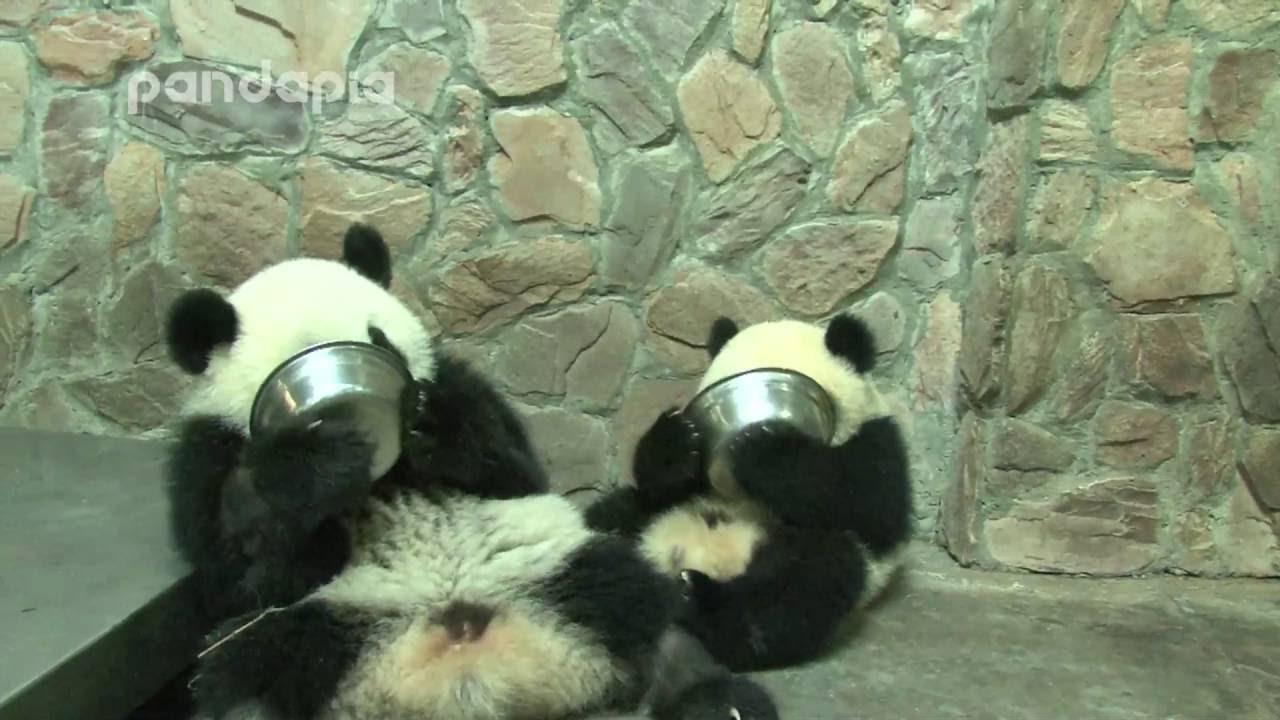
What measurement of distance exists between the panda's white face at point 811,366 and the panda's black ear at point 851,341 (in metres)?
0.01

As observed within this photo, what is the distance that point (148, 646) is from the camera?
1697 mm

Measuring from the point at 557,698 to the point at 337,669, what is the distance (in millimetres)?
336

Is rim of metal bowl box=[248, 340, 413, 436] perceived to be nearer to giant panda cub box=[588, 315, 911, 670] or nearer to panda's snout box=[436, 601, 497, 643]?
panda's snout box=[436, 601, 497, 643]

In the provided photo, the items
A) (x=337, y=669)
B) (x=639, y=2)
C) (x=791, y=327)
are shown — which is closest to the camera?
(x=337, y=669)

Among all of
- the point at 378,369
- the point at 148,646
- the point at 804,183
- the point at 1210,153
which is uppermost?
the point at 1210,153

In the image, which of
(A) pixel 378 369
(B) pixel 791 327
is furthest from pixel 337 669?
(B) pixel 791 327

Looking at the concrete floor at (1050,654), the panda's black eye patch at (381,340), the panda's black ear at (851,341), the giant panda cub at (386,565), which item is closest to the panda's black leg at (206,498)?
the giant panda cub at (386,565)

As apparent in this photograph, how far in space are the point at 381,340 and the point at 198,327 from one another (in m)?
0.30

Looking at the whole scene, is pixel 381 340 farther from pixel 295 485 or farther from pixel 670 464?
pixel 670 464

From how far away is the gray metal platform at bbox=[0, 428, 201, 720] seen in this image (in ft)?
4.87

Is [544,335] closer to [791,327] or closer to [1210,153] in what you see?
[791,327]

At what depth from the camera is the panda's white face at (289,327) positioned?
172cm

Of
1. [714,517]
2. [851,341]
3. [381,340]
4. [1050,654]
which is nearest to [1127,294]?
[851,341]

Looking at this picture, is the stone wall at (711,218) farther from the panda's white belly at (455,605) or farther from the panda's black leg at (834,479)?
the panda's white belly at (455,605)
